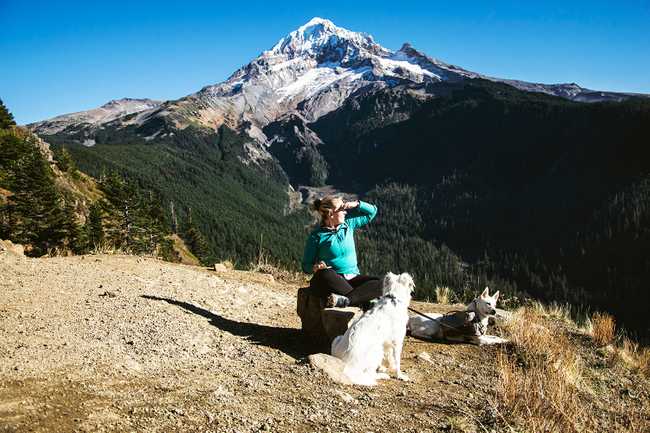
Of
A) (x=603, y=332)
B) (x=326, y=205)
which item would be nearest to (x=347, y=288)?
(x=326, y=205)

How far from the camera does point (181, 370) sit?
5.28m

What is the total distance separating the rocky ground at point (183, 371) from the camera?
3.96m

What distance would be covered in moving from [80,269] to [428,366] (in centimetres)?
777

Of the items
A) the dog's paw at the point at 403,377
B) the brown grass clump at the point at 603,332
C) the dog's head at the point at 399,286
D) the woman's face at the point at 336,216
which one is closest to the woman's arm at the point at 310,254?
the woman's face at the point at 336,216

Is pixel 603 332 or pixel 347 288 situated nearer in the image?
pixel 347 288

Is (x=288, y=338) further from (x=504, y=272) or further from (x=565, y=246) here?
(x=565, y=246)

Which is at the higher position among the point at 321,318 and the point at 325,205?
the point at 325,205

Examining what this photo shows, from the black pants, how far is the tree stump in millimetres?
292

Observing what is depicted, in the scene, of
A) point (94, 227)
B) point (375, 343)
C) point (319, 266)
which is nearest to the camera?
point (375, 343)

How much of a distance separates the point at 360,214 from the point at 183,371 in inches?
153

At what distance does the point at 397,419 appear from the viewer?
4.25m

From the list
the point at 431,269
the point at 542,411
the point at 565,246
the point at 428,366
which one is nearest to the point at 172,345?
the point at 428,366

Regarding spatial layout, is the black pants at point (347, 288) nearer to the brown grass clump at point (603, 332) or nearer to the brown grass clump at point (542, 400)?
the brown grass clump at point (542, 400)

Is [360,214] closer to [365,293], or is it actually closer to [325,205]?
[325,205]
